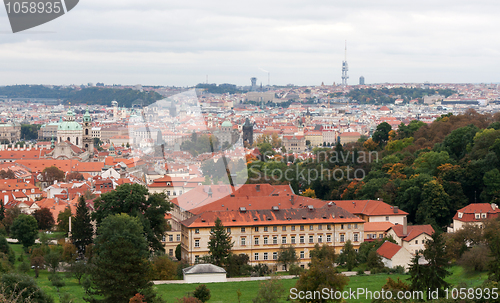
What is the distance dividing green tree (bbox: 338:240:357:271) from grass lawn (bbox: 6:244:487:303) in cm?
151

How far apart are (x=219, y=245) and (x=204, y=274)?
223 centimetres

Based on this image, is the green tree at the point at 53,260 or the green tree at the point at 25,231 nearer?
the green tree at the point at 53,260

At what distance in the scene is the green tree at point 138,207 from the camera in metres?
29.9

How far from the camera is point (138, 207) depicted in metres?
30.5

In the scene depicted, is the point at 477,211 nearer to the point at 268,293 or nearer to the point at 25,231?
the point at 268,293

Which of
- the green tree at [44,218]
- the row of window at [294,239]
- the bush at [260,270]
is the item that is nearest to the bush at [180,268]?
the bush at [260,270]

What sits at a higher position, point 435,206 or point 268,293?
point 268,293

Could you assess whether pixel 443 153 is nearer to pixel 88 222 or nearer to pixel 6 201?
pixel 88 222

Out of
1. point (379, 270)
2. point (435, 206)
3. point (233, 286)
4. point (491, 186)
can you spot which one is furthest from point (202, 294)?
point (491, 186)

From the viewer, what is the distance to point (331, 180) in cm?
4619

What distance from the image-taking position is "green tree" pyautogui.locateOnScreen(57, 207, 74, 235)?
116 feet

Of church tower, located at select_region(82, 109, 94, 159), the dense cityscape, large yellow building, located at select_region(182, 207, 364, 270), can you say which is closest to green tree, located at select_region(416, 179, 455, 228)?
the dense cityscape

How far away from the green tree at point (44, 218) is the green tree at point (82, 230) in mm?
7898

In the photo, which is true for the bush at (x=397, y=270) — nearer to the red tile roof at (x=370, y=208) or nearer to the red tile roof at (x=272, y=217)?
the red tile roof at (x=272, y=217)
